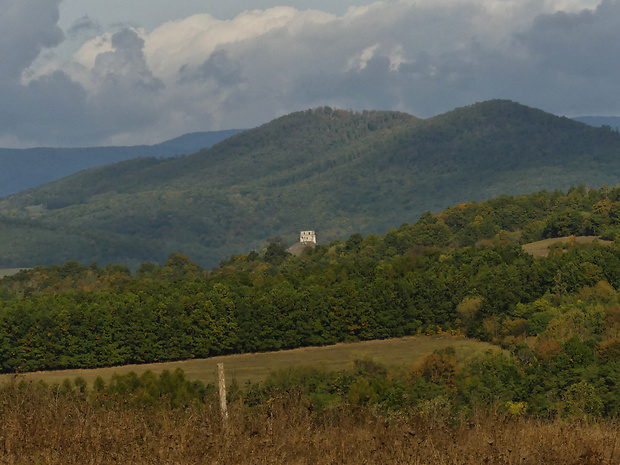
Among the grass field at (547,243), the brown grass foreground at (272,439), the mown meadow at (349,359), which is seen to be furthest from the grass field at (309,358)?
the brown grass foreground at (272,439)

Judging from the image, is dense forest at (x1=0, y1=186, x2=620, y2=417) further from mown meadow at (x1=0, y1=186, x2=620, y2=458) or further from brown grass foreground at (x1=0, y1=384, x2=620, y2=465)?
brown grass foreground at (x1=0, y1=384, x2=620, y2=465)

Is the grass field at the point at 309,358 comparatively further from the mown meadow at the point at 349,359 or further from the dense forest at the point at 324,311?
the dense forest at the point at 324,311

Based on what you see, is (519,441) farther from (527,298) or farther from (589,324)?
(527,298)

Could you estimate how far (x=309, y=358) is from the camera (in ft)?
344

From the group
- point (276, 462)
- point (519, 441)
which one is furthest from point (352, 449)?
point (519, 441)

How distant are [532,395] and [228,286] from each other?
68672 mm

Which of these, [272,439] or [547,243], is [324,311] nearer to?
[547,243]

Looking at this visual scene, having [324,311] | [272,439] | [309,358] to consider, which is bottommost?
[309,358]

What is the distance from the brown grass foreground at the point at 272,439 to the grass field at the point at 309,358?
248 feet

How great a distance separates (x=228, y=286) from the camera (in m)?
123

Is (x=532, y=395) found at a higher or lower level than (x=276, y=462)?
lower

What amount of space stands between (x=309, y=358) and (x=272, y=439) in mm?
91466

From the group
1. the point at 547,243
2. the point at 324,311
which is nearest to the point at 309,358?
the point at 324,311

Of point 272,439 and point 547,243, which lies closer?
point 272,439
